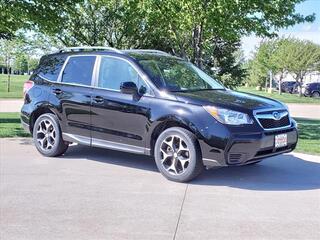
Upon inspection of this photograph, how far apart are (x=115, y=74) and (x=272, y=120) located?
2.45m

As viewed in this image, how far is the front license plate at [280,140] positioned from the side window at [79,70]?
118 inches

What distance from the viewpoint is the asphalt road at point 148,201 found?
4848mm

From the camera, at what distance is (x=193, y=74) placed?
828 centimetres

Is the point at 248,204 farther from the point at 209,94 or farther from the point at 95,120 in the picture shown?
the point at 95,120

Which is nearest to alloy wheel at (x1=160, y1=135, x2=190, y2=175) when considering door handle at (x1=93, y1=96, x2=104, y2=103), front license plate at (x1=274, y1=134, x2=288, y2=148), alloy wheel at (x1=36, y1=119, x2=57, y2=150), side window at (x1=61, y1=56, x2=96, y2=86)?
front license plate at (x1=274, y1=134, x2=288, y2=148)

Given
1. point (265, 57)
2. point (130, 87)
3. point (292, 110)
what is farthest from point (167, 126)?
point (265, 57)

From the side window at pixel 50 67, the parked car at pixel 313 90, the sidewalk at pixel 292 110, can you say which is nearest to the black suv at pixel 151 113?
the side window at pixel 50 67

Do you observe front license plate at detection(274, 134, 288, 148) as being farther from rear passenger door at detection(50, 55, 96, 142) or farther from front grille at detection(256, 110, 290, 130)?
rear passenger door at detection(50, 55, 96, 142)

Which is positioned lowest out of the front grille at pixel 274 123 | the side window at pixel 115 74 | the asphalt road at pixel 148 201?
the asphalt road at pixel 148 201

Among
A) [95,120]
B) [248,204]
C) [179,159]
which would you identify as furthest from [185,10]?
[248,204]

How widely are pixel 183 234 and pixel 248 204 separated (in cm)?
132

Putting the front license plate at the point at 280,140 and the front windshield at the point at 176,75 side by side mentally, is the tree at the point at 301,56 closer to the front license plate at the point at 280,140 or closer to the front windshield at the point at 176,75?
the front windshield at the point at 176,75

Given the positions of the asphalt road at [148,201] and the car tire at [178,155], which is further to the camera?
the car tire at [178,155]

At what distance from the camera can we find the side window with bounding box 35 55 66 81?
868 centimetres
